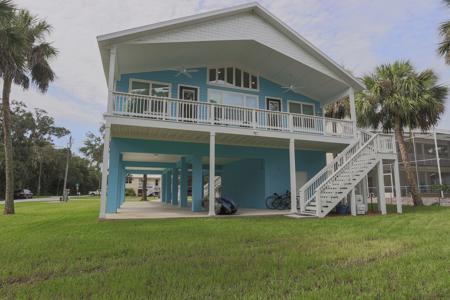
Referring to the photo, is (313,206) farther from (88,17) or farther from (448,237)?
(88,17)

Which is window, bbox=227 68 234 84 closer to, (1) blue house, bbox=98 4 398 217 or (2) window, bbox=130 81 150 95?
(1) blue house, bbox=98 4 398 217

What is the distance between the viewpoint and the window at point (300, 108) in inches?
629

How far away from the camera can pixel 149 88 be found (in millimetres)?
13312

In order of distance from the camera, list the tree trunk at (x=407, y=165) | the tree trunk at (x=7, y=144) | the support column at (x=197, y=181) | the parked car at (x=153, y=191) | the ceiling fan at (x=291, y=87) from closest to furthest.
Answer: the support column at (x=197, y=181), the tree trunk at (x=7, y=144), the ceiling fan at (x=291, y=87), the tree trunk at (x=407, y=165), the parked car at (x=153, y=191)

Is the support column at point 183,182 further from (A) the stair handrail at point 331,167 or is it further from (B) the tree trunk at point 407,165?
(B) the tree trunk at point 407,165

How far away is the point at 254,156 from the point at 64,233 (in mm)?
9594

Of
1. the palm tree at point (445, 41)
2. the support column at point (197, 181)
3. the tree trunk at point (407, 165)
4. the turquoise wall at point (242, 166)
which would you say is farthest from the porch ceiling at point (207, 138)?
the palm tree at point (445, 41)

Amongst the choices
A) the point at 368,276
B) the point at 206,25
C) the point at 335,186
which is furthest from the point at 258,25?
the point at 368,276

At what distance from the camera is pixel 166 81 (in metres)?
13.6

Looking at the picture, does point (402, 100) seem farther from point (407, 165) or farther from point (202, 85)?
point (202, 85)

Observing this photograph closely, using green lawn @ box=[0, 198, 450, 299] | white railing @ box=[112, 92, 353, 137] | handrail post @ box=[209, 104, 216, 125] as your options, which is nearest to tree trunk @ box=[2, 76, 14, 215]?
white railing @ box=[112, 92, 353, 137]

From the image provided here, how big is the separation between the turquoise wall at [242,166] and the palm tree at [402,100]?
12.0 ft

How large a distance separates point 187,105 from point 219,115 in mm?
1399

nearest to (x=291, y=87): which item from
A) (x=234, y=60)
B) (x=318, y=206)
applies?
(x=234, y=60)
